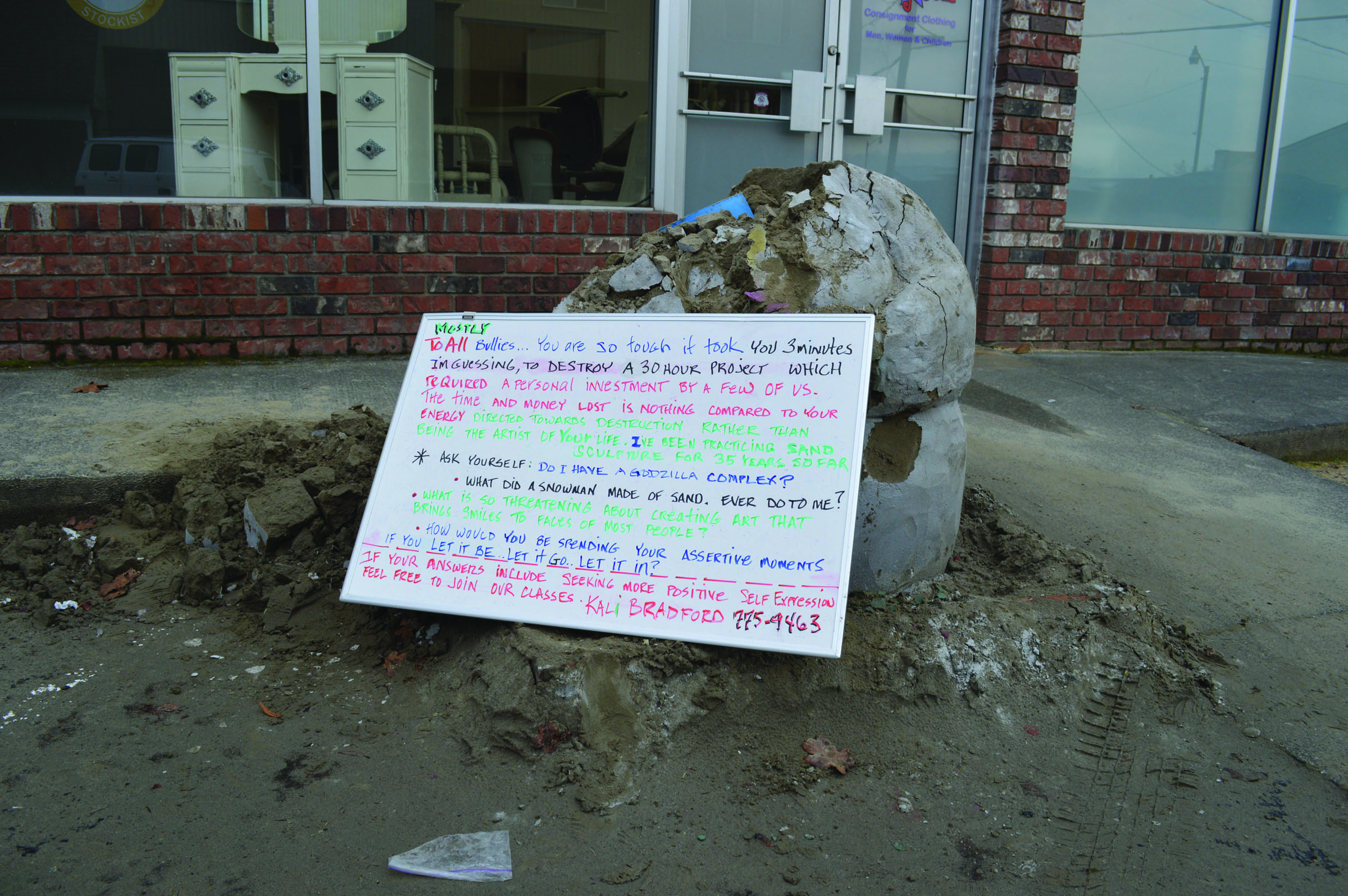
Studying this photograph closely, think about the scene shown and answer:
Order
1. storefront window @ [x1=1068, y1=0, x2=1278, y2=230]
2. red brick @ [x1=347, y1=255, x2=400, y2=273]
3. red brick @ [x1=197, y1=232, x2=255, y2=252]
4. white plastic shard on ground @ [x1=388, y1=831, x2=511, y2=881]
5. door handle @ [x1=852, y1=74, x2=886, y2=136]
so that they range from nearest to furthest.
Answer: white plastic shard on ground @ [x1=388, y1=831, x2=511, y2=881]
red brick @ [x1=197, y1=232, x2=255, y2=252]
red brick @ [x1=347, y1=255, x2=400, y2=273]
door handle @ [x1=852, y1=74, x2=886, y2=136]
storefront window @ [x1=1068, y1=0, x2=1278, y2=230]

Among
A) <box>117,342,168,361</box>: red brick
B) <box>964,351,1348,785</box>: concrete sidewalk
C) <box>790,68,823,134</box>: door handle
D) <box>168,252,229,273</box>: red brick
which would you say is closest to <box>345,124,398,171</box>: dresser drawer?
<box>168,252,229,273</box>: red brick

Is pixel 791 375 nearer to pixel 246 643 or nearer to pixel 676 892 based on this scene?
pixel 676 892

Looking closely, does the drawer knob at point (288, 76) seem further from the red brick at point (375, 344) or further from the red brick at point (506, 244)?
the red brick at point (375, 344)

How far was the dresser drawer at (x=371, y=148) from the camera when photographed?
492 cm

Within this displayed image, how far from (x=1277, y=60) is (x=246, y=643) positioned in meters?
7.28

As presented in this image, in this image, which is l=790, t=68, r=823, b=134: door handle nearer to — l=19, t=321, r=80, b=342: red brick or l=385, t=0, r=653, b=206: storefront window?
l=385, t=0, r=653, b=206: storefront window

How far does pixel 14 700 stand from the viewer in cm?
234

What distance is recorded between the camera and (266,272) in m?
4.74

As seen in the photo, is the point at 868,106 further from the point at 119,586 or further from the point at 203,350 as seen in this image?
the point at 119,586

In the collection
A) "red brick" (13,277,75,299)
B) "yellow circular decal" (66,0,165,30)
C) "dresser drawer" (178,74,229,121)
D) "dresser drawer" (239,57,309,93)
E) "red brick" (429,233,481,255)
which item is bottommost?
"red brick" (13,277,75,299)

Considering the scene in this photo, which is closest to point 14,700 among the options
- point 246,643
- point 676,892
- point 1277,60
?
point 246,643

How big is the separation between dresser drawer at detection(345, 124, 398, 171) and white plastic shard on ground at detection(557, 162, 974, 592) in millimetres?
2741

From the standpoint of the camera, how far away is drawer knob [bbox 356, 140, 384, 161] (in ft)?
16.2

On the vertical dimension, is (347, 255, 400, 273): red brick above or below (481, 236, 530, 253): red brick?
below
